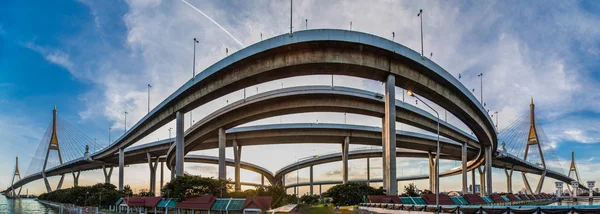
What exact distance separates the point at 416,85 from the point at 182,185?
3576 centimetres

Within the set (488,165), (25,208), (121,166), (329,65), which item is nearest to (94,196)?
(25,208)

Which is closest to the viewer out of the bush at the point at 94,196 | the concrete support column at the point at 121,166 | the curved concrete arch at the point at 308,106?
the curved concrete arch at the point at 308,106

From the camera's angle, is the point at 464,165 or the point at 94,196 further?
the point at 464,165

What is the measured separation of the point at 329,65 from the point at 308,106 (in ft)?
64.6

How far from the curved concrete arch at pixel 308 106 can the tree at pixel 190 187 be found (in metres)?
13.0

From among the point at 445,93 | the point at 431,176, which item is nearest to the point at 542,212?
the point at 445,93

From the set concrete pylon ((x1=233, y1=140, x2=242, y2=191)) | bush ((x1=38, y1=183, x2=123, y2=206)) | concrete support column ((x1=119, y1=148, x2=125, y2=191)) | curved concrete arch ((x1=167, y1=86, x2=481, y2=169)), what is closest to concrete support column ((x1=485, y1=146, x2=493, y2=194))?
curved concrete arch ((x1=167, y1=86, x2=481, y2=169))

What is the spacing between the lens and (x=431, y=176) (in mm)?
111250

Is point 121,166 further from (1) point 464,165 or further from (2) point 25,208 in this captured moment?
(1) point 464,165

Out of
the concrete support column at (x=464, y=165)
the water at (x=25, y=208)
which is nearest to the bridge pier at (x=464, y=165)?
the concrete support column at (x=464, y=165)

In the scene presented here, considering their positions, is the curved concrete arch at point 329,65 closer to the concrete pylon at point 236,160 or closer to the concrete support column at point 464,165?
the concrete pylon at point 236,160

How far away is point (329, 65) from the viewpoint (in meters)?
43.4

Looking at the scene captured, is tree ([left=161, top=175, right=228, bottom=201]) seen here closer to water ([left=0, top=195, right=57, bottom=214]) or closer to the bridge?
the bridge

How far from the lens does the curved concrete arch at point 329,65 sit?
41.2 metres
